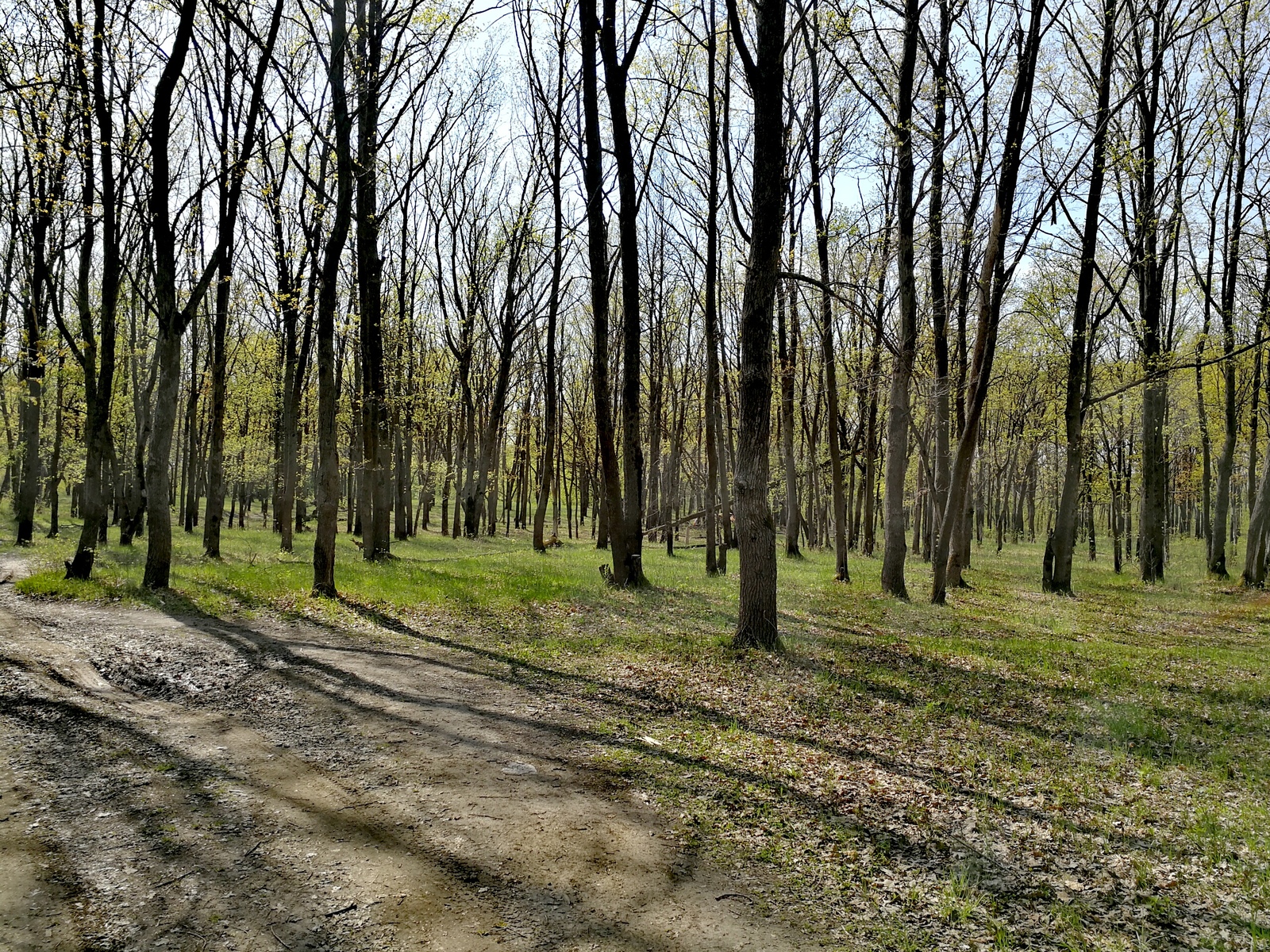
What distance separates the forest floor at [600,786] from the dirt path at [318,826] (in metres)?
0.02

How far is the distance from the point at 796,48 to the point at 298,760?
18.3 meters

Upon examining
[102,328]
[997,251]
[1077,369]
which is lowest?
[102,328]

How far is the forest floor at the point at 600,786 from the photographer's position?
136 inches

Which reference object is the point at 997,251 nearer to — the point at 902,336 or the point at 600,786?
the point at 902,336

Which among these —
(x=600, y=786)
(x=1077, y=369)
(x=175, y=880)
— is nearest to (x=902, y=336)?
(x=1077, y=369)

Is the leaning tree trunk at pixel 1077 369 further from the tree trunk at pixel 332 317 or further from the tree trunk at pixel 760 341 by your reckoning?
the tree trunk at pixel 332 317

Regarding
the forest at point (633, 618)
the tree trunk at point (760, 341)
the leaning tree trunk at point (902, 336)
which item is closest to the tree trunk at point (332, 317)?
the forest at point (633, 618)

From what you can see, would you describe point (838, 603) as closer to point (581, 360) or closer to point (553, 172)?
point (553, 172)

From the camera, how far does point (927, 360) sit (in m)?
26.1

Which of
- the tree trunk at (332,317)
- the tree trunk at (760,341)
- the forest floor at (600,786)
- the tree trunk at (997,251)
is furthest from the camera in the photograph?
the tree trunk at (997,251)

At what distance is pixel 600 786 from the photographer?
4938mm

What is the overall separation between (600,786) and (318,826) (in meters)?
1.80

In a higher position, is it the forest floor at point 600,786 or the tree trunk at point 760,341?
the tree trunk at point 760,341

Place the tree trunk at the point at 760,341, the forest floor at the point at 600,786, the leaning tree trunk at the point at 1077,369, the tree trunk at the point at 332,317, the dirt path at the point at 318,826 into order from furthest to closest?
the leaning tree trunk at the point at 1077,369
the tree trunk at the point at 332,317
the tree trunk at the point at 760,341
the forest floor at the point at 600,786
the dirt path at the point at 318,826
